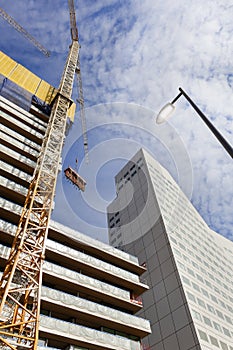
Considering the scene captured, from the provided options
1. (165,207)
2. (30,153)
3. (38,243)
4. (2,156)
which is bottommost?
(38,243)

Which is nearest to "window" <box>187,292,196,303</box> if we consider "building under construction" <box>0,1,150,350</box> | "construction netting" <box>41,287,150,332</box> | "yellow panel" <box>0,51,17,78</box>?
"building under construction" <box>0,1,150,350</box>

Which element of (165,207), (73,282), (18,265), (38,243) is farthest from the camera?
(165,207)

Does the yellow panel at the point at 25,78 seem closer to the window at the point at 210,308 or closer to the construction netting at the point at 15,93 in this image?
the construction netting at the point at 15,93

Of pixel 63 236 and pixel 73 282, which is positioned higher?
pixel 63 236

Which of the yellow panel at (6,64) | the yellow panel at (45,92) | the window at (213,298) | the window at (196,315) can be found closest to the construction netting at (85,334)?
the window at (196,315)

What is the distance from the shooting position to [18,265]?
24453 millimetres

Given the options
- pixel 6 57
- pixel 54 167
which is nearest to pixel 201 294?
pixel 54 167

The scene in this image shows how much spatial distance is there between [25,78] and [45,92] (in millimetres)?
4560

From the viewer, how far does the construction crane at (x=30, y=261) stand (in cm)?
2136

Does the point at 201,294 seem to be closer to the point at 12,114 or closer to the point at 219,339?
the point at 219,339

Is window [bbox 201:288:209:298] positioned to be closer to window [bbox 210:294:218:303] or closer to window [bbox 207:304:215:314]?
window [bbox 210:294:218:303]

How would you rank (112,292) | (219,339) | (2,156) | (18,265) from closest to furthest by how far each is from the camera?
(18,265)
(112,292)
(2,156)
(219,339)

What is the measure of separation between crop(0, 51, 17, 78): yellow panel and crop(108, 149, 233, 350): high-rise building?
34.4 meters

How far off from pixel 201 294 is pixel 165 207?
18172 mm
